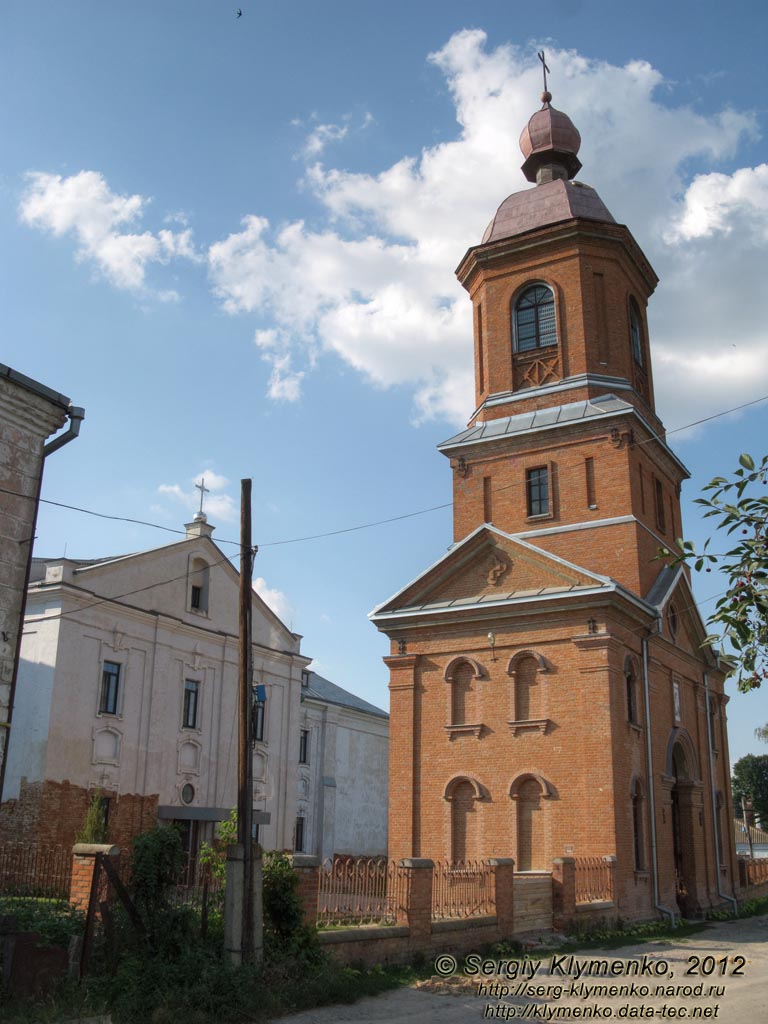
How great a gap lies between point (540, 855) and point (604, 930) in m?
2.60

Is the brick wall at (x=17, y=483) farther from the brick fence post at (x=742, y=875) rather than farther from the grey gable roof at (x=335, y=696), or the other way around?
the grey gable roof at (x=335, y=696)

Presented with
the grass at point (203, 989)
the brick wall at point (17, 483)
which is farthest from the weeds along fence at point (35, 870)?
the grass at point (203, 989)

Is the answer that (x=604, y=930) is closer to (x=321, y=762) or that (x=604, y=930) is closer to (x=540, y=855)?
(x=540, y=855)

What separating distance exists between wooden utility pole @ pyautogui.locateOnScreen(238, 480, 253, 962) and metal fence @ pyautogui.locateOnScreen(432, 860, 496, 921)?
451 centimetres

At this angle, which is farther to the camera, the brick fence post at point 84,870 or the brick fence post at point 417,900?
the brick fence post at point 417,900

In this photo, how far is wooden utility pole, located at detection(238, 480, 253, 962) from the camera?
11.8m

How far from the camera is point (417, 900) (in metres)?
14.2

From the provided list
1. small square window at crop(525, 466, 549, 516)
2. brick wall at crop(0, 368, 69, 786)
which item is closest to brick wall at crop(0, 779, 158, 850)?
brick wall at crop(0, 368, 69, 786)

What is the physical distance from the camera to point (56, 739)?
85.8 feet

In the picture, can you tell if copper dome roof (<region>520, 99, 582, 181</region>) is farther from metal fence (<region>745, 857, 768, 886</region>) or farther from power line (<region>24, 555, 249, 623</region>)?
metal fence (<region>745, 857, 768, 886</region>)

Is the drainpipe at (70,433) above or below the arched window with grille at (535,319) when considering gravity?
below

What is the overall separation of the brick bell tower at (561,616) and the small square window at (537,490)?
0.05 m

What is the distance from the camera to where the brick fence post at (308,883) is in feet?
41.8

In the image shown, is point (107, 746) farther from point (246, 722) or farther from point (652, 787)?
point (246, 722)
